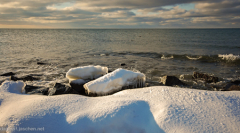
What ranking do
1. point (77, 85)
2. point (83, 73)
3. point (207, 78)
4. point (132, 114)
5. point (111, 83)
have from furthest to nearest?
point (207, 78) → point (83, 73) → point (77, 85) → point (111, 83) → point (132, 114)

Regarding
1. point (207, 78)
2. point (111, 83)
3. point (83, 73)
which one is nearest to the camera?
point (111, 83)

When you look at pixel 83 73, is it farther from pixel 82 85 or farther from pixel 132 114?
pixel 132 114

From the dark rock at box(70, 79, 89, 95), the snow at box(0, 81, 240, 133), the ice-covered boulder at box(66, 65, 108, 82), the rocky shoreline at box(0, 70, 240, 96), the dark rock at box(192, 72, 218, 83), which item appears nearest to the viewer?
the snow at box(0, 81, 240, 133)

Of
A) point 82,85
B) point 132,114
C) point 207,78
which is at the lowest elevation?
point 207,78

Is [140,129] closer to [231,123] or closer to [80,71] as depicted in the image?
[231,123]

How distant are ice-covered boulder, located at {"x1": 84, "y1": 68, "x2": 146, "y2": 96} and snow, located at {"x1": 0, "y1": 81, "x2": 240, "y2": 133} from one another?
152 centimetres

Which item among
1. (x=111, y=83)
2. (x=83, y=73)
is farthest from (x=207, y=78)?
(x=83, y=73)

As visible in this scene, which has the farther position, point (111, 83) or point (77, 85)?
point (77, 85)

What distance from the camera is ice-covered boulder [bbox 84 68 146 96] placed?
18.9 ft

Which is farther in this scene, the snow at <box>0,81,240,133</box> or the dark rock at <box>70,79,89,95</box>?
the dark rock at <box>70,79,89,95</box>

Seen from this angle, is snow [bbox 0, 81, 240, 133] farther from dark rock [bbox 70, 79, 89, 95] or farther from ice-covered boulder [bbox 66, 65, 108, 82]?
ice-covered boulder [bbox 66, 65, 108, 82]

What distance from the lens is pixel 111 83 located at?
5.91m

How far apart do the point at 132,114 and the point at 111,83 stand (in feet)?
8.22

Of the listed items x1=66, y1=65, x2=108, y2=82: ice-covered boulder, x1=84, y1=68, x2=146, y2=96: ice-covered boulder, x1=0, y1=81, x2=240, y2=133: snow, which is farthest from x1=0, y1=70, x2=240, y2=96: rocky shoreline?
x1=0, y1=81, x2=240, y2=133: snow
